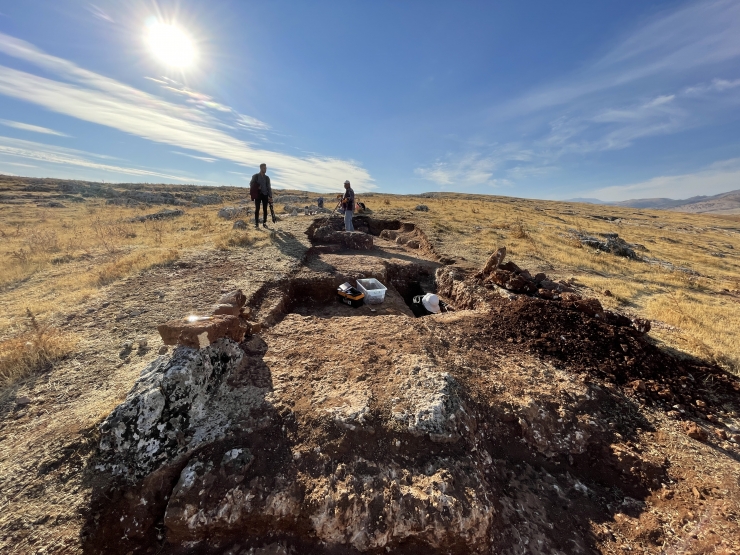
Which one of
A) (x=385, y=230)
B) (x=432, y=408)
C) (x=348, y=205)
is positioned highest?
(x=348, y=205)

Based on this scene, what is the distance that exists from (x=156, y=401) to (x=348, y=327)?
2.78 metres

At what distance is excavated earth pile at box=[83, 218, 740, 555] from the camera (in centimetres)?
248

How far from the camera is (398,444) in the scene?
296cm

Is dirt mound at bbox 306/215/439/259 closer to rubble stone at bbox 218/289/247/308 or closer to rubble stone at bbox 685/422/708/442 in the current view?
rubble stone at bbox 218/289/247/308

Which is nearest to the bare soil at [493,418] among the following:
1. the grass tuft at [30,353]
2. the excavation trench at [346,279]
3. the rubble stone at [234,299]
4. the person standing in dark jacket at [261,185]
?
the grass tuft at [30,353]

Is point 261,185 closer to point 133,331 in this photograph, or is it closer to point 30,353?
point 133,331

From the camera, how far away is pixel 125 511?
8.03 ft

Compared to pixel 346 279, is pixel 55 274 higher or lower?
lower

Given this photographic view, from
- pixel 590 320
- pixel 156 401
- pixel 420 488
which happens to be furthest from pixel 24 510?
pixel 590 320

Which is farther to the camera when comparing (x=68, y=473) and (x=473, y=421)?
(x=473, y=421)

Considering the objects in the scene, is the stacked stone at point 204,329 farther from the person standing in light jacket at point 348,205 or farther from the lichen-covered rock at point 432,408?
the person standing in light jacket at point 348,205

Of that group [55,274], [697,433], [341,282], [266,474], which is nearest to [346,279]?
[341,282]

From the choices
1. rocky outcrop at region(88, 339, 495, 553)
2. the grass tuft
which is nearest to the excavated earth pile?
rocky outcrop at region(88, 339, 495, 553)

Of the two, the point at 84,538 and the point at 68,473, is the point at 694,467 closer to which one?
the point at 84,538
